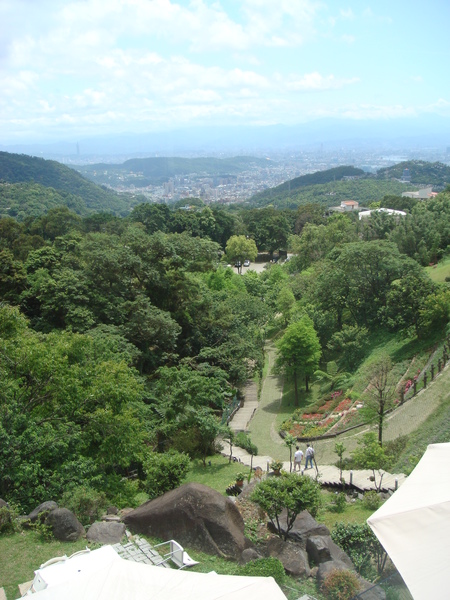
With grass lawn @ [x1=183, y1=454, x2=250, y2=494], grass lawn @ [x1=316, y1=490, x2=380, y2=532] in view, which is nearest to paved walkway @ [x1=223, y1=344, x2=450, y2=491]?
grass lawn @ [x1=183, y1=454, x2=250, y2=494]

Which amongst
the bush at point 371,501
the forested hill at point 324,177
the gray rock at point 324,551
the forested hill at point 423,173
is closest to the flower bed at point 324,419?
the bush at point 371,501

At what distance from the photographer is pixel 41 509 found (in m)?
9.95

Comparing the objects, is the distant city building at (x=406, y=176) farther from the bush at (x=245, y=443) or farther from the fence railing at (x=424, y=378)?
the bush at (x=245, y=443)

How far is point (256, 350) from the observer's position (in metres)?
25.6

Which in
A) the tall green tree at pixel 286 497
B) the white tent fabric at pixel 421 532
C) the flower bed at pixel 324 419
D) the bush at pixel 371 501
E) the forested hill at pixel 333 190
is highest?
the forested hill at pixel 333 190

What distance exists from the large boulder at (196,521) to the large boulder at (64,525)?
3.39ft

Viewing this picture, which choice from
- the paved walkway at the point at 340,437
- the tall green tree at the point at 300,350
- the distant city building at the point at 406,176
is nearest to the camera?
the paved walkway at the point at 340,437

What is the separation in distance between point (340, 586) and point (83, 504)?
5.27 meters

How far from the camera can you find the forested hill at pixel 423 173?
12748 cm

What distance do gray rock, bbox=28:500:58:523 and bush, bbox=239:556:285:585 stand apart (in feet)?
14.0

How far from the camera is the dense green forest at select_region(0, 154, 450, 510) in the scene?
1229 cm

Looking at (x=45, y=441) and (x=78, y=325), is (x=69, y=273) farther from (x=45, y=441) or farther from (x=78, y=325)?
(x=45, y=441)

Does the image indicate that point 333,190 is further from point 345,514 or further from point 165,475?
point 165,475

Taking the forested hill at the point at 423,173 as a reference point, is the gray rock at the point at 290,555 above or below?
below
